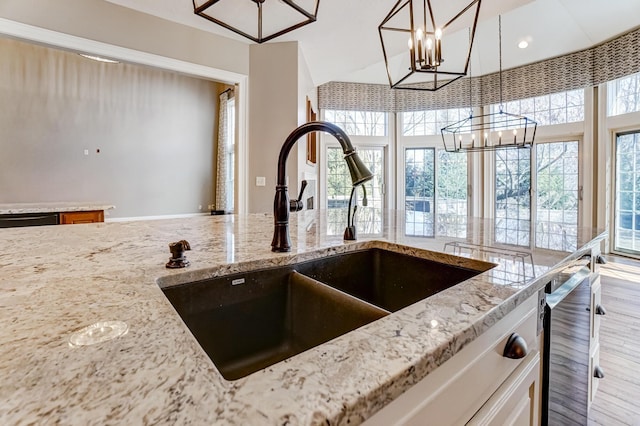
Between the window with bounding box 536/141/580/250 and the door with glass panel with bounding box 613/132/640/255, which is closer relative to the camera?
the door with glass panel with bounding box 613/132/640/255

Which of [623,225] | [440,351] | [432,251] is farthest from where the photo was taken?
[623,225]

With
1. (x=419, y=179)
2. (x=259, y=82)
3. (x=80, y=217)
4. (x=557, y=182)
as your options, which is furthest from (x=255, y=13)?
(x=557, y=182)

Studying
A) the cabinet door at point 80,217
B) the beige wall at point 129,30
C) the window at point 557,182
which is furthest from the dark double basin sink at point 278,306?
the window at point 557,182

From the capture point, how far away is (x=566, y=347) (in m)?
0.98

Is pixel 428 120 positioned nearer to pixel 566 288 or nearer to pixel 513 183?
pixel 513 183

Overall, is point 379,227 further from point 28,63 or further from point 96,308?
point 28,63

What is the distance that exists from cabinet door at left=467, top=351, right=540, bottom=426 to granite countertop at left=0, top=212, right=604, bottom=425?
189mm

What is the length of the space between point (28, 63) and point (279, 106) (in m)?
5.49

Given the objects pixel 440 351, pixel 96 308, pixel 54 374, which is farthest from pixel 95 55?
pixel 440 351

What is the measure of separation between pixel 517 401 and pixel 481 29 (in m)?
5.87

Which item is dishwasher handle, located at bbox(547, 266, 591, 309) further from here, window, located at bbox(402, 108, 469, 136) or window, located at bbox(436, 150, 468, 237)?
window, located at bbox(402, 108, 469, 136)

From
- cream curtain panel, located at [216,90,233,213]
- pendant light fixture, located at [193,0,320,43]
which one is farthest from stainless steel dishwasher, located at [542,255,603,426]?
cream curtain panel, located at [216,90,233,213]

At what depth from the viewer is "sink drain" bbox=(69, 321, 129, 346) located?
42 cm

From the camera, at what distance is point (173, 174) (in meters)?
7.23
